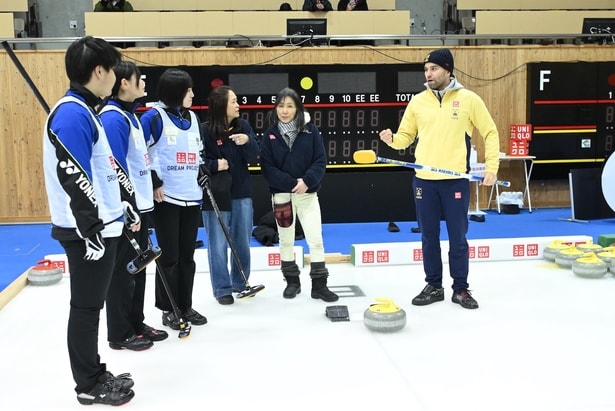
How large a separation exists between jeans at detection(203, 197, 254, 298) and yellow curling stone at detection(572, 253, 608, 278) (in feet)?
8.34

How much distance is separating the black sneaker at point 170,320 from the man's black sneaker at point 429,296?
1566mm

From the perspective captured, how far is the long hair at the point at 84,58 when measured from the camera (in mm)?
2732

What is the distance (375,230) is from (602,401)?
5.14 metres

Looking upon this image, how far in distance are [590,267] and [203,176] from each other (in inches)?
119

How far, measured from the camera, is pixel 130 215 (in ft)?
10.4

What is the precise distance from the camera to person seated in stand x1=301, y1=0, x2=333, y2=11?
36.5 feet

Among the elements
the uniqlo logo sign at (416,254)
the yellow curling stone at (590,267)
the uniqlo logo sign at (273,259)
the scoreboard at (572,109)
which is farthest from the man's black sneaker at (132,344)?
the scoreboard at (572,109)

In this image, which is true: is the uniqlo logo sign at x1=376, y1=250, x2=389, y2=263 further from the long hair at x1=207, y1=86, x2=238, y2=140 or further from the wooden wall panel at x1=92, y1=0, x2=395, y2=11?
the wooden wall panel at x1=92, y1=0, x2=395, y2=11

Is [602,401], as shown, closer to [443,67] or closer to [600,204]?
[443,67]

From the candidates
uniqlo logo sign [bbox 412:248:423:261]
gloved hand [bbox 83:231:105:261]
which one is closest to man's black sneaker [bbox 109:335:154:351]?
gloved hand [bbox 83:231:105:261]

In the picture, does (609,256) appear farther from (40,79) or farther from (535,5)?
(535,5)

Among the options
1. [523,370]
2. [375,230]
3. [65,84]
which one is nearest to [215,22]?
[65,84]

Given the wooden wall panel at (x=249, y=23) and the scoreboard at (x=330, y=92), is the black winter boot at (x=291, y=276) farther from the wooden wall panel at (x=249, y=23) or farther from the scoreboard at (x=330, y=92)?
the wooden wall panel at (x=249, y=23)

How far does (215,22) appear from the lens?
11211mm
